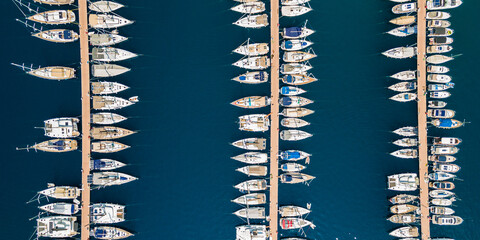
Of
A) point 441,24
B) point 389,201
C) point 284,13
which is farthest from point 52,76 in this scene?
point 441,24

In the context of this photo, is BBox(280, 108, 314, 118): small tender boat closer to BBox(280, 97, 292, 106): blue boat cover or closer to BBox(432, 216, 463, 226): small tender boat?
BBox(280, 97, 292, 106): blue boat cover

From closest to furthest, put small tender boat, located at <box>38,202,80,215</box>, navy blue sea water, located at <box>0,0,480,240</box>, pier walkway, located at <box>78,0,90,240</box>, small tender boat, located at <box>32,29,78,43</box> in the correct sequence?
small tender boat, located at <box>38,202,80,215</box>, small tender boat, located at <box>32,29,78,43</box>, pier walkway, located at <box>78,0,90,240</box>, navy blue sea water, located at <box>0,0,480,240</box>

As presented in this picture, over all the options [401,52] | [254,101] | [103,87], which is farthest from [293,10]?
[103,87]

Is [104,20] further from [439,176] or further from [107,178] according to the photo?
[439,176]

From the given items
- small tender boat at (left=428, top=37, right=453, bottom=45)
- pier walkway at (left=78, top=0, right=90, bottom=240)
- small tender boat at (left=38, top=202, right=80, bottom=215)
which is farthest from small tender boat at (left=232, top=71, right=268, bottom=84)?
small tender boat at (left=38, top=202, right=80, bottom=215)

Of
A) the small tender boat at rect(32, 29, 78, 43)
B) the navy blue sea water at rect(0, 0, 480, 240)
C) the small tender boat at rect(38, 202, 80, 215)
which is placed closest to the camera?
the small tender boat at rect(38, 202, 80, 215)

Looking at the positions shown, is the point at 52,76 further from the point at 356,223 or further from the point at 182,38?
the point at 356,223

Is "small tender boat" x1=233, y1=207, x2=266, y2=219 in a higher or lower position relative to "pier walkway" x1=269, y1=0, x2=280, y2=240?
lower
